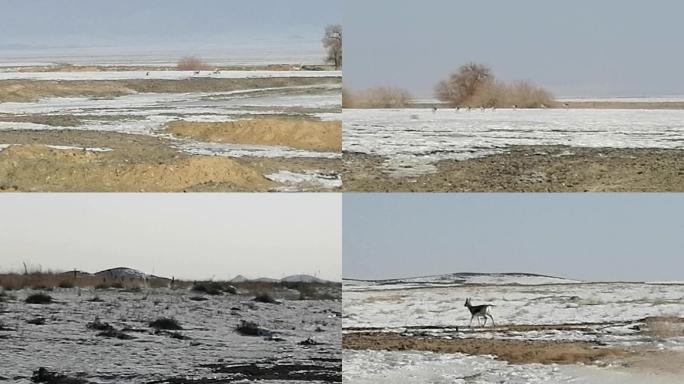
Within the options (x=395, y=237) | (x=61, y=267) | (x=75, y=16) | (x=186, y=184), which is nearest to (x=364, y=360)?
(x=395, y=237)

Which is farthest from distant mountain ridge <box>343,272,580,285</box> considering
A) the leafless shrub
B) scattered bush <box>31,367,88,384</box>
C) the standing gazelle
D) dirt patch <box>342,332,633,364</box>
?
scattered bush <box>31,367,88,384</box>

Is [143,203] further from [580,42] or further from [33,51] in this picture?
[580,42]

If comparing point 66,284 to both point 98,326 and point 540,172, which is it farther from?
point 540,172

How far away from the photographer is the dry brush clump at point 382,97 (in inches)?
321

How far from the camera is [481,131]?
27.1 ft

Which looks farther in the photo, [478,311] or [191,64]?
[191,64]

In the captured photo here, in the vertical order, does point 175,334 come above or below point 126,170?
below

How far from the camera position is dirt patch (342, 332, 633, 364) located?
8031 mm

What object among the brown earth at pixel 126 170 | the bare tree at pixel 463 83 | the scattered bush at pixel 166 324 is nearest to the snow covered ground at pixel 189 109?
the brown earth at pixel 126 170

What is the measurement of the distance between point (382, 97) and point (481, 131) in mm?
901

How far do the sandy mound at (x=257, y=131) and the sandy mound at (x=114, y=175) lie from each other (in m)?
0.34

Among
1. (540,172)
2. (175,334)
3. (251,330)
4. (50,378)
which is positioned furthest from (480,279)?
(50,378)

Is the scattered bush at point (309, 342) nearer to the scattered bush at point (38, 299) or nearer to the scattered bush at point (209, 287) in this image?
the scattered bush at point (209, 287)

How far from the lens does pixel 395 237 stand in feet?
26.5
